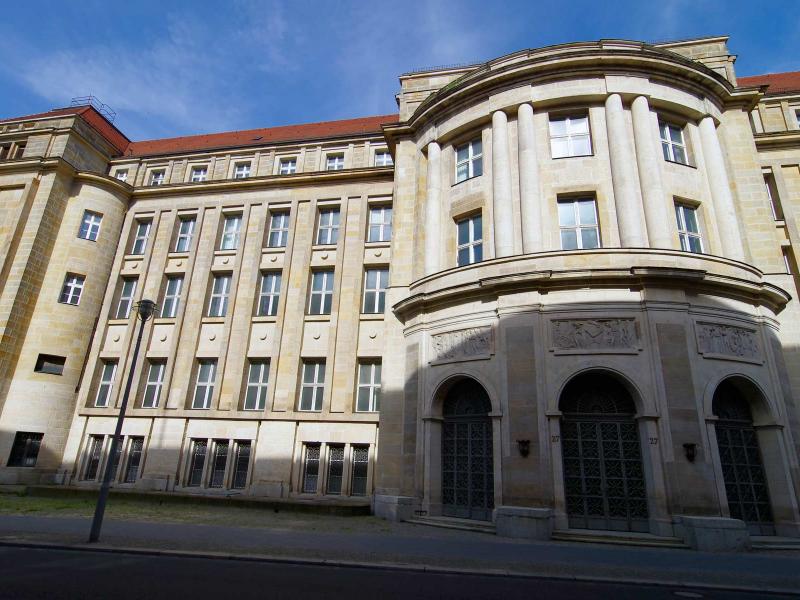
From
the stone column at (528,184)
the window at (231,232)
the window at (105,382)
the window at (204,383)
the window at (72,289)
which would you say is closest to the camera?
the stone column at (528,184)

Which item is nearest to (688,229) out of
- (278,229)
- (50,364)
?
(278,229)

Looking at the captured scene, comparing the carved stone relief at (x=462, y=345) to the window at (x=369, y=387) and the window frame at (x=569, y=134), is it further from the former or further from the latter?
the window frame at (x=569, y=134)

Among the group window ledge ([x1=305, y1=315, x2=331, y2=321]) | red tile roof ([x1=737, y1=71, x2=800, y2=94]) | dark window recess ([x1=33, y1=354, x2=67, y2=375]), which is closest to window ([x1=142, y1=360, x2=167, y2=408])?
dark window recess ([x1=33, y1=354, x2=67, y2=375])

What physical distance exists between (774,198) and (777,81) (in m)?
9.47

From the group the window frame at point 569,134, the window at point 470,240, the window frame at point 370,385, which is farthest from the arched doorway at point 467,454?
the window frame at point 569,134

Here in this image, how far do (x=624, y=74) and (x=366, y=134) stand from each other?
13.4 m

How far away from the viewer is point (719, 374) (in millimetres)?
13297

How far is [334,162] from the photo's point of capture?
1046 inches

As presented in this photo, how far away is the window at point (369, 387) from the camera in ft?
66.9

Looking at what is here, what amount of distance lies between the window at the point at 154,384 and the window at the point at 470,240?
15.2 m

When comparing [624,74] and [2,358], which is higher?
[624,74]

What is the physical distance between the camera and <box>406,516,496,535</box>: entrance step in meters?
13.0

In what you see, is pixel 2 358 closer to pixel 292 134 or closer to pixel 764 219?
pixel 292 134

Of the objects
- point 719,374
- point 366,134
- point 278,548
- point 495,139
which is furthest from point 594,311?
point 366,134
